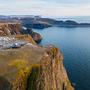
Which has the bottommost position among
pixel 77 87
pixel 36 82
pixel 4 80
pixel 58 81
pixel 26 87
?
pixel 77 87

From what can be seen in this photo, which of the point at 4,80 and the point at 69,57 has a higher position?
the point at 4,80

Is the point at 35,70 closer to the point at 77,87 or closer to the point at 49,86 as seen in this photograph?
the point at 49,86

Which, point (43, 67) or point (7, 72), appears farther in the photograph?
point (43, 67)

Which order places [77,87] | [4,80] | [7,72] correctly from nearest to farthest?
[4,80] < [7,72] < [77,87]

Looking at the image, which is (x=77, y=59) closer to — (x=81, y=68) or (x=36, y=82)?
(x=81, y=68)

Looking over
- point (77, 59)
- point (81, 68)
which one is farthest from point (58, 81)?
point (77, 59)

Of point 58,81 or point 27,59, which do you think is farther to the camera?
point 58,81

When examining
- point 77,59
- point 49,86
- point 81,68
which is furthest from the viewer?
point 77,59

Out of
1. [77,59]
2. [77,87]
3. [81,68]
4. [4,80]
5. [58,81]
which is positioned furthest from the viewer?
[77,59]

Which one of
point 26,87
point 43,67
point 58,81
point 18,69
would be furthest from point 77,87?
point 18,69
